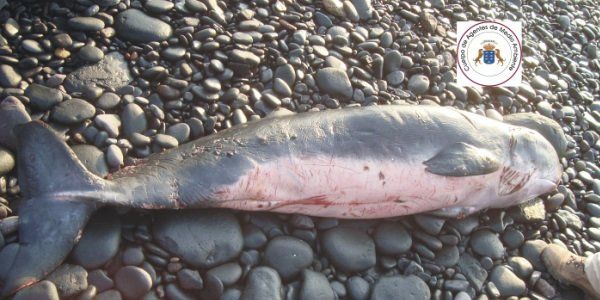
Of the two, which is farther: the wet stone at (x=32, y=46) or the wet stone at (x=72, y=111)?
the wet stone at (x=32, y=46)

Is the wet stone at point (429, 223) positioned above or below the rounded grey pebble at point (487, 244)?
above

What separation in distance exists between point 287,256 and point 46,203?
171 centimetres

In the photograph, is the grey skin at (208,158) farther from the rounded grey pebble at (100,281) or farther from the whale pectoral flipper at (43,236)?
the rounded grey pebble at (100,281)

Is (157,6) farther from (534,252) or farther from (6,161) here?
(534,252)

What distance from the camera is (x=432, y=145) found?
4.40 meters

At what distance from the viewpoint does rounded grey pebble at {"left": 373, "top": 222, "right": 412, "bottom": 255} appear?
4.26m

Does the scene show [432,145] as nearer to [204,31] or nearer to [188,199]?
[188,199]

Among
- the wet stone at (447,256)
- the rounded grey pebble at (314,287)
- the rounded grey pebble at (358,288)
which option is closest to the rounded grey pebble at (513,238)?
the wet stone at (447,256)

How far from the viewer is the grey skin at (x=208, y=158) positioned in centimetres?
341

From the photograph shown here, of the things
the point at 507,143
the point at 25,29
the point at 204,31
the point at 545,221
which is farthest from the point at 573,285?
the point at 25,29

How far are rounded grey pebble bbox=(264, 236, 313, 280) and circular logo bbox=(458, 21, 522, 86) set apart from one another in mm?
3262

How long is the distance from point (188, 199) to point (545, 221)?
11.1ft

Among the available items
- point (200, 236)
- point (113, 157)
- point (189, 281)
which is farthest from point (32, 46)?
point (189, 281)

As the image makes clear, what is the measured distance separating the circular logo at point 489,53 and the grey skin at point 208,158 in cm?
152
